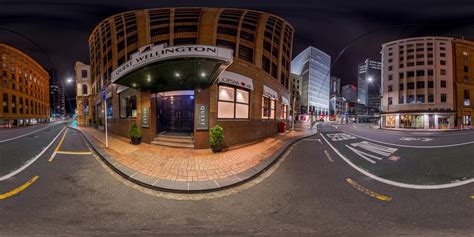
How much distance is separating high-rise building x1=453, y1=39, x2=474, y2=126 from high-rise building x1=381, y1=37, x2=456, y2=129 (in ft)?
3.56

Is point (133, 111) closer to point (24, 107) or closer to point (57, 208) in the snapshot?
point (57, 208)

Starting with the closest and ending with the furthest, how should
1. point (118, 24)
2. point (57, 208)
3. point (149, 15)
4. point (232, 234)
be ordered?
point (232, 234), point (57, 208), point (149, 15), point (118, 24)

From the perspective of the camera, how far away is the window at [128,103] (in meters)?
12.5

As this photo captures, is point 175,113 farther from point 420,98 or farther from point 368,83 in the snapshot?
point 368,83

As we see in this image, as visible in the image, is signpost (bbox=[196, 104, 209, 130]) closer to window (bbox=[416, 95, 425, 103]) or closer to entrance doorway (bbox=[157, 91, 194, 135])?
entrance doorway (bbox=[157, 91, 194, 135])

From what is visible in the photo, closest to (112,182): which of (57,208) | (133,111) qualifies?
(57,208)

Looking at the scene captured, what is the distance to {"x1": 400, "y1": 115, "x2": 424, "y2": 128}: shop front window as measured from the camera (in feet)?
138

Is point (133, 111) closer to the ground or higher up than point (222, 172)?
higher up

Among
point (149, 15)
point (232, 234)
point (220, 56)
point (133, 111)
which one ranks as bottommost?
point (232, 234)

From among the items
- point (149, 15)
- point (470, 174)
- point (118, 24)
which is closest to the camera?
point (470, 174)

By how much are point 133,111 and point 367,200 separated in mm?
12926

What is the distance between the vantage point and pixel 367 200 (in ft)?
14.2

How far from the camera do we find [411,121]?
43.2 metres

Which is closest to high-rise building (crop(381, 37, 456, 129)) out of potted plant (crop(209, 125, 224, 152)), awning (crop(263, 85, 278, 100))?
awning (crop(263, 85, 278, 100))
